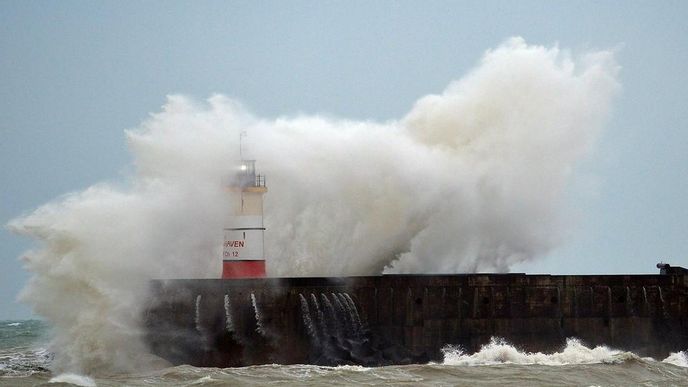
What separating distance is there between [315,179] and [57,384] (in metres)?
10.8

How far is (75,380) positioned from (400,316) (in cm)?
790

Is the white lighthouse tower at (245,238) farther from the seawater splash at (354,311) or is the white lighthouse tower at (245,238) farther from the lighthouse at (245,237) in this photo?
the seawater splash at (354,311)

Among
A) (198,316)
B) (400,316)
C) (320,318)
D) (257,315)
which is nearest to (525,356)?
(400,316)

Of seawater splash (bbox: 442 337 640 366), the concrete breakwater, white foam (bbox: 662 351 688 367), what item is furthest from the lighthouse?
white foam (bbox: 662 351 688 367)

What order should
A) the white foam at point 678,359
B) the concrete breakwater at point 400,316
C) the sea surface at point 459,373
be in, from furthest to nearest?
the white foam at point 678,359 < the concrete breakwater at point 400,316 < the sea surface at point 459,373

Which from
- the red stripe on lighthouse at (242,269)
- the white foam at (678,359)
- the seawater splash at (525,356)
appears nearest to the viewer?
the seawater splash at (525,356)

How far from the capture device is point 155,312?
2808 cm

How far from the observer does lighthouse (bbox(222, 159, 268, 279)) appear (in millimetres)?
29703

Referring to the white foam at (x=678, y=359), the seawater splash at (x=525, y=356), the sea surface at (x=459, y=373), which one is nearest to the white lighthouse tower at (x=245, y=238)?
the sea surface at (x=459, y=373)

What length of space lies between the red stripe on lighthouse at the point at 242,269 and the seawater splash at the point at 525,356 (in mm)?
4759

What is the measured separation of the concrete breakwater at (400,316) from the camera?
2805cm

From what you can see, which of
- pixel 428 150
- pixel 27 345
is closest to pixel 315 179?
pixel 428 150

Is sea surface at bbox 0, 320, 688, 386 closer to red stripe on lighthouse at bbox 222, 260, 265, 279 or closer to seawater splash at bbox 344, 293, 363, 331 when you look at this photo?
seawater splash at bbox 344, 293, 363, 331

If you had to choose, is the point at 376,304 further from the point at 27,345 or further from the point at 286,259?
the point at 27,345
